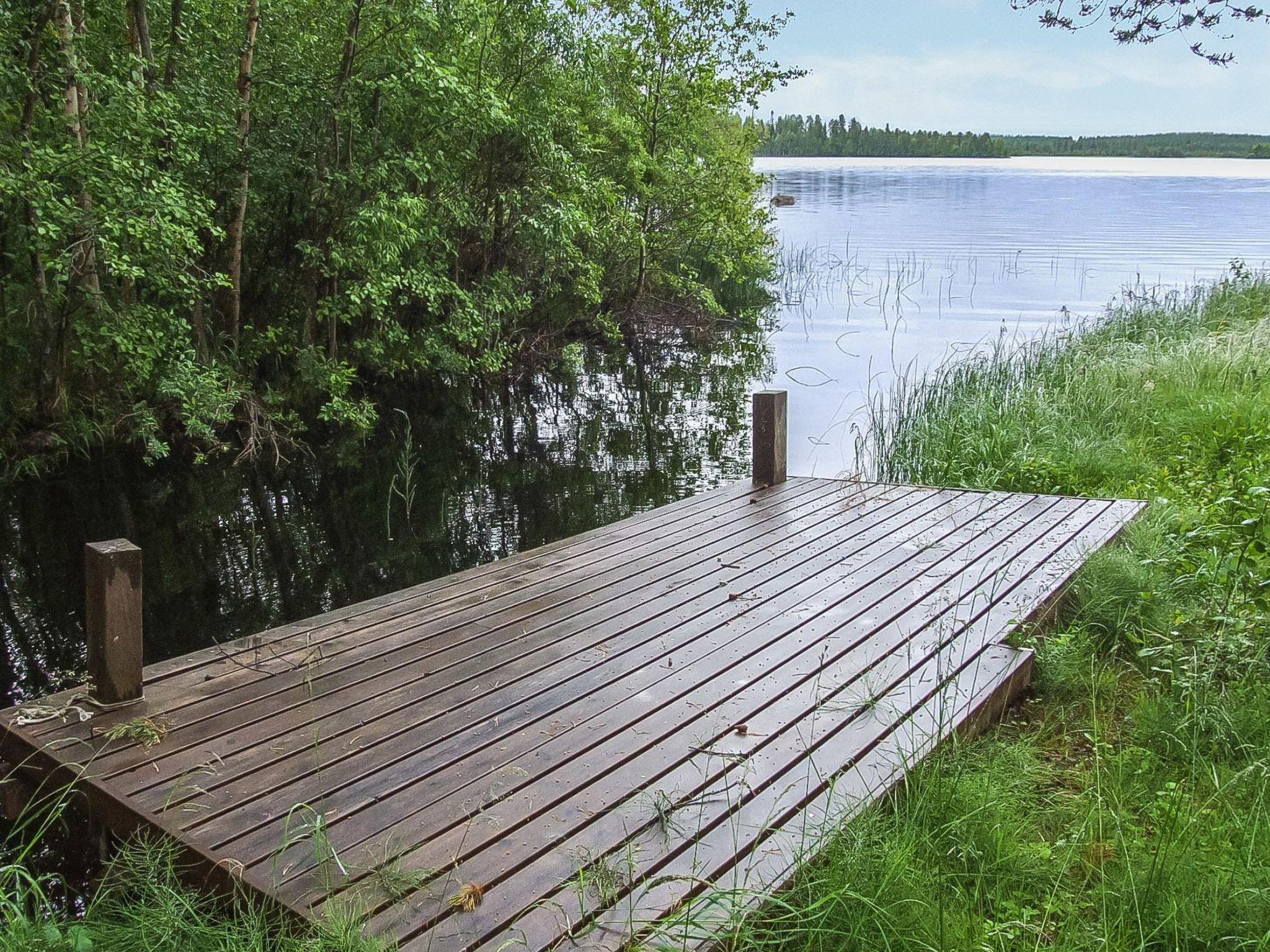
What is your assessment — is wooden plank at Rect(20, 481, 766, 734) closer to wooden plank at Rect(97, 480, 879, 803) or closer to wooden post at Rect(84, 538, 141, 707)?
wooden post at Rect(84, 538, 141, 707)

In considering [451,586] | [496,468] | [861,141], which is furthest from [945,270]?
[861,141]

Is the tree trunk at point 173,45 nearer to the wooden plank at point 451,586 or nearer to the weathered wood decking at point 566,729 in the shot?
the wooden plank at point 451,586

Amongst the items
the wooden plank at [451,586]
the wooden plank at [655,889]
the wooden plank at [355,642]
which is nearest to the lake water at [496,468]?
the wooden plank at [451,586]

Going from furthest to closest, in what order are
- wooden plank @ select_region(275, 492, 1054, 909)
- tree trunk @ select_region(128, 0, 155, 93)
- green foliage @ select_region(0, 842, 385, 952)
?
tree trunk @ select_region(128, 0, 155, 93) < wooden plank @ select_region(275, 492, 1054, 909) < green foliage @ select_region(0, 842, 385, 952)

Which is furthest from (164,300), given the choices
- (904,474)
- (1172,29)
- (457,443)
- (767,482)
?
(1172,29)

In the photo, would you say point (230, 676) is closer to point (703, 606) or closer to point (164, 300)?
point (703, 606)

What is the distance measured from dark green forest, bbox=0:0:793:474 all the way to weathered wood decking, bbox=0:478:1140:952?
415cm

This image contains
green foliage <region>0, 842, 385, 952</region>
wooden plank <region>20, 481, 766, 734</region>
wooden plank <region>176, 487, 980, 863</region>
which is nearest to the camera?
green foliage <region>0, 842, 385, 952</region>

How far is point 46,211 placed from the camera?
6.11 meters

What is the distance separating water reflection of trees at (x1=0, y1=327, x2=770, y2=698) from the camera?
5.17 meters

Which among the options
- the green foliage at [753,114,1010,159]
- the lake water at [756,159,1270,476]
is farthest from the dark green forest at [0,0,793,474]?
the green foliage at [753,114,1010,159]

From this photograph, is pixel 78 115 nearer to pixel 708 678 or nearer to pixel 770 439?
pixel 770 439

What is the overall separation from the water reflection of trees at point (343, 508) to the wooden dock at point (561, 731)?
2.00 metres

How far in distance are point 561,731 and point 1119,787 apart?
53.8 inches
